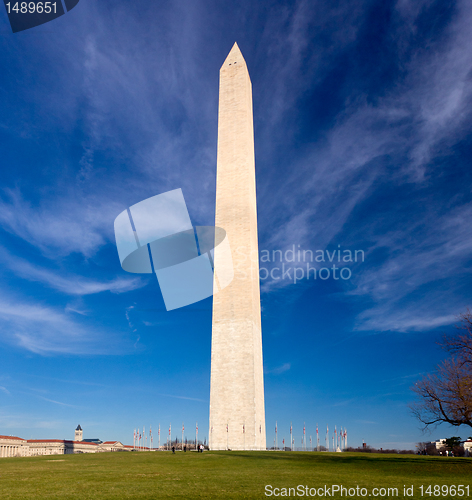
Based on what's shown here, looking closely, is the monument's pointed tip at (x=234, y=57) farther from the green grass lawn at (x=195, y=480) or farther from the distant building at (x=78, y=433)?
the distant building at (x=78, y=433)

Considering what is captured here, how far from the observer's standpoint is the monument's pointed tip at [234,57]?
5256 cm

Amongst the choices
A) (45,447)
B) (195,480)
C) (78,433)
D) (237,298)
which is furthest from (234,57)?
(78,433)

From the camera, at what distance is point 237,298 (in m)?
42.7

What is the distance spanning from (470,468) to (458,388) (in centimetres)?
416

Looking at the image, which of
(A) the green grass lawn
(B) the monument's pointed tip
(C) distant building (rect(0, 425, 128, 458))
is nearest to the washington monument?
(B) the monument's pointed tip

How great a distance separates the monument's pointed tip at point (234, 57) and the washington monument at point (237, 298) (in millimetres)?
376

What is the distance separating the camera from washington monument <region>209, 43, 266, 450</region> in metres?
39.4

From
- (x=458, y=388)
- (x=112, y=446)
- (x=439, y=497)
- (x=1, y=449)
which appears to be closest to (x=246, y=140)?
(x=458, y=388)

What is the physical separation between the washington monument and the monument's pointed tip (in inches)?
14.8

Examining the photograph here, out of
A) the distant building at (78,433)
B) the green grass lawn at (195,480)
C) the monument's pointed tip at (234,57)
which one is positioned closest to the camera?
the green grass lawn at (195,480)

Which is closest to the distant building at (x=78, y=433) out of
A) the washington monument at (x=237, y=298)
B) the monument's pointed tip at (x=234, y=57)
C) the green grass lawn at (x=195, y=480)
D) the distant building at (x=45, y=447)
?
the distant building at (x=45, y=447)

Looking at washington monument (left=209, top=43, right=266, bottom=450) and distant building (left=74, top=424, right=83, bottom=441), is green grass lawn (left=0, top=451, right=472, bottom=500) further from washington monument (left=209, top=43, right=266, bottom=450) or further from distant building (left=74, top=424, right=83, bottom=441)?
distant building (left=74, top=424, right=83, bottom=441)

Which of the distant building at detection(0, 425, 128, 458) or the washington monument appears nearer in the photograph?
the washington monument

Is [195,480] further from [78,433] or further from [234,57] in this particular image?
[78,433]
